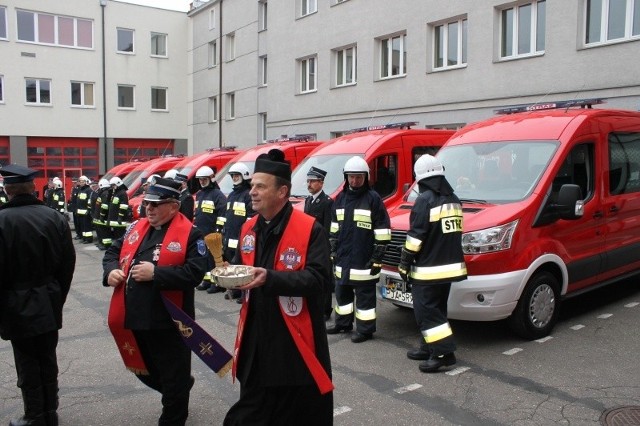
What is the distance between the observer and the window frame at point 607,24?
41.6ft

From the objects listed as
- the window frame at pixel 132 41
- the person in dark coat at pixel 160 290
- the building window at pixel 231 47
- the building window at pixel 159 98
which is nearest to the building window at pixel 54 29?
the window frame at pixel 132 41

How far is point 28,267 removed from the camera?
419 cm

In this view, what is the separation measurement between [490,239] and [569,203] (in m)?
0.94

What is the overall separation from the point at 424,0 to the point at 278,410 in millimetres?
15998

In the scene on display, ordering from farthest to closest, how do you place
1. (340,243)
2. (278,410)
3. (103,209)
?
(103,209) → (340,243) → (278,410)

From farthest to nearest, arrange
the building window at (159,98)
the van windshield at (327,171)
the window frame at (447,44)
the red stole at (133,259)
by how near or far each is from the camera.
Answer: the building window at (159,98) → the window frame at (447,44) → the van windshield at (327,171) → the red stole at (133,259)

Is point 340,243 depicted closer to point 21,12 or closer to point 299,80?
point 299,80

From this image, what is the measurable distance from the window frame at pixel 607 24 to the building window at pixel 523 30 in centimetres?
112

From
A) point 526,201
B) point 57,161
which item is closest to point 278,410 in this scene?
point 526,201

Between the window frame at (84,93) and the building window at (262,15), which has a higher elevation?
the building window at (262,15)

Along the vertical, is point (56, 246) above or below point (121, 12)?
below

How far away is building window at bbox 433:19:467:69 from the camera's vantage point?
16.5 metres

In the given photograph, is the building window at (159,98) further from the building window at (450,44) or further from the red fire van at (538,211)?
the red fire van at (538,211)

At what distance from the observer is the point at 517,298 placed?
19.5ft
